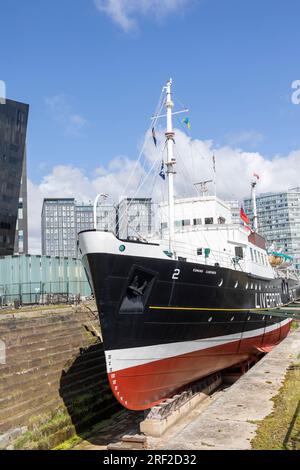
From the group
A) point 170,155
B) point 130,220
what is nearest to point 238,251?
point 130,220

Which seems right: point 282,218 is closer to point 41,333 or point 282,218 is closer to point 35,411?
point 41,333

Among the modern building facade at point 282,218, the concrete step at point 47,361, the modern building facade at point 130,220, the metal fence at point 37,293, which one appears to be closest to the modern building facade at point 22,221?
the metal fence at point 37,293

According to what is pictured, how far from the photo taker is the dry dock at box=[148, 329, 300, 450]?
8.27m

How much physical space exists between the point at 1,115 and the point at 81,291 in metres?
34.8

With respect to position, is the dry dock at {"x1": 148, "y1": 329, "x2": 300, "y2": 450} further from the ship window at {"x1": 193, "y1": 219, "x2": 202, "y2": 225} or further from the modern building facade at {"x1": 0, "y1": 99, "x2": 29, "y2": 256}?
the modern building facade at {"x1": 0, "y1": 99, "x2": 29, "y2": 256}

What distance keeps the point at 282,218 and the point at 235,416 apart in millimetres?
144363

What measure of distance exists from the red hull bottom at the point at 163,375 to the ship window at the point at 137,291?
1834 mm

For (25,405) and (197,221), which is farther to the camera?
(197,221)

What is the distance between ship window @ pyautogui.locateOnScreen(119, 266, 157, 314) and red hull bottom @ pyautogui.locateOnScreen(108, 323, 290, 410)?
1.83 metres

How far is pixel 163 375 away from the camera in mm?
13906

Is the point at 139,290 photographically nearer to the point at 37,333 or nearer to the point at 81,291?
the point at 37,333

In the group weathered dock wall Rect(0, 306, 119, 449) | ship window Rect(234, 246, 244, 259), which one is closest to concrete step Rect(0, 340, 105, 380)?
weathered dock wall Rect(0, 306, 119, 449)

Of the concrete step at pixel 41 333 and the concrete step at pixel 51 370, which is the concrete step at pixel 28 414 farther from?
the concrete step at pixel 41 333
